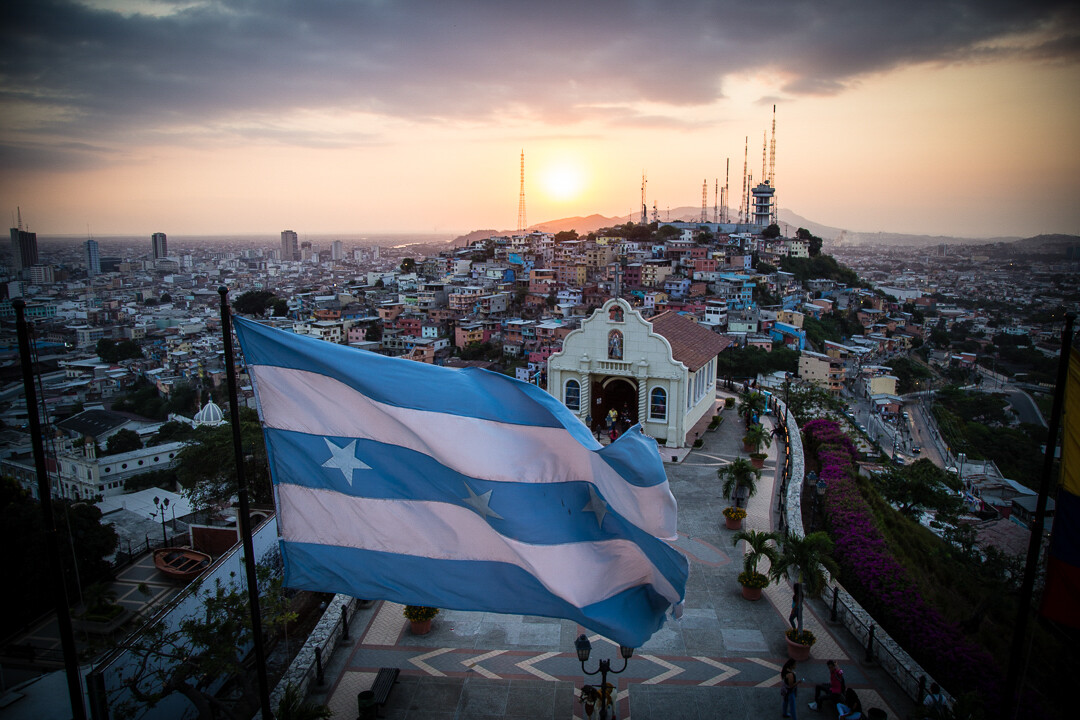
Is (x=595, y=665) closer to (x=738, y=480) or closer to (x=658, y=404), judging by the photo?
(x=738, y=480)

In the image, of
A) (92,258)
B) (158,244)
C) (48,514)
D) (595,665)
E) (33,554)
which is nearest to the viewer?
(48,514)

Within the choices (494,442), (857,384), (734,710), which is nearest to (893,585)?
(734,710)

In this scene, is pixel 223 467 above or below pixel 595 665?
below

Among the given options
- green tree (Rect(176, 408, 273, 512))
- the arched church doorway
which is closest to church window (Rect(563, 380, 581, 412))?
the arched church doorway

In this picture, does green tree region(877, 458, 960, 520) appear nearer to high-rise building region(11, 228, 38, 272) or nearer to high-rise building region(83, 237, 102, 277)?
high-rise building region(11, 228, 38, 272)

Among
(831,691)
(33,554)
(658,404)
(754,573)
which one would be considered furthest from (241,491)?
(658,404)

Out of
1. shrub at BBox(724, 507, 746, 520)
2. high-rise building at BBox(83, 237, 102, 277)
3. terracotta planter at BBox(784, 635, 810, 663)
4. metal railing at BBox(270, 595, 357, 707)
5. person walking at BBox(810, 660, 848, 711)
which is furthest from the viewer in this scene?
high-rise building at BBox(83, 237, 102, 277)

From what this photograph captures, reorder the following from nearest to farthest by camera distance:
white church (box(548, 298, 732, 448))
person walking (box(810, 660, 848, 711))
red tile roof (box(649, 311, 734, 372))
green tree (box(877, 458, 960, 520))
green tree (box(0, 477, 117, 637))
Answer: person walking (box(810, 660, 848, 711)) → green tree (box(0, 477, 117, 637)) → white church (box(548, 298, 732, 448)) → red tile roof (box(649, 311, 734, 372)) → green tree (box(877, 458, 960, 520))

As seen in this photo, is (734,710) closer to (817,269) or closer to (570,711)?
(570,711)
